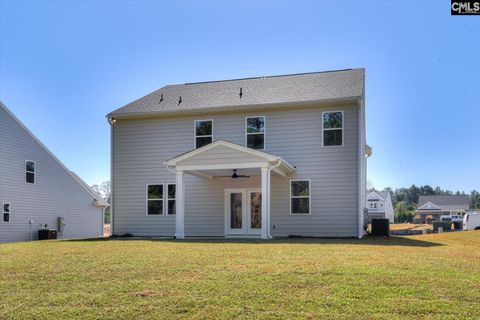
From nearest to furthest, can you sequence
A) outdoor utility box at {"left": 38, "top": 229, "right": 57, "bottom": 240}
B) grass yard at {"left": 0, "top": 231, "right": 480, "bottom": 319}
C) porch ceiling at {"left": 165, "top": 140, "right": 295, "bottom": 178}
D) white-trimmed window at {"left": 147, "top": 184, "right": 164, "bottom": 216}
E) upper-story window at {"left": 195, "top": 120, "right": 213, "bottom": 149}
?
grass yard at {"left": 0, "top": 231, "right": 480, "bottom": 319} < porch ceiling at {"left": 165, "top": 140, "right": 295, "bottom": 178} < upper-story window at {"left": 195, "top": 120, "right": 213, "bottom": 149} < white-trimmed window at {"left": 147, "top": 184, "right": 164, "bottom": 216} < outdoor utility box at {"left": 38, "top": 229, "right": 57, "bottom": 240}

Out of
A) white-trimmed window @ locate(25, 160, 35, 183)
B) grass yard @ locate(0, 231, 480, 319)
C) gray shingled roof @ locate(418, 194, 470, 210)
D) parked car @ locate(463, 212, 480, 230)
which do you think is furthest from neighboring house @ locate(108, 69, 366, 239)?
gray shingled roof @ locate(418, 194, 470, 210)

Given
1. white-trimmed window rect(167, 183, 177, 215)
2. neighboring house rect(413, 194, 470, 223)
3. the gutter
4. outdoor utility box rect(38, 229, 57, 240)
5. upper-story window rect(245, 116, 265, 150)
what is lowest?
neighboring house rect(413, 194, 470, 223)

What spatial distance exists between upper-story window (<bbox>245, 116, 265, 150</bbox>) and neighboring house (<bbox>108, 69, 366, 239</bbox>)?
1.5 inches

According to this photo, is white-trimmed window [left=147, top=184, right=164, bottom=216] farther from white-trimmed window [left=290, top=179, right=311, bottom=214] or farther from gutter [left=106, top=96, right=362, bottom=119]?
white-trimmed window [left=290, top=179, right=311, bottom=214]

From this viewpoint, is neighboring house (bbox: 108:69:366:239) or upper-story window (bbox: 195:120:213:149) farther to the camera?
upper-story window (bbox: 195:120:213:149)

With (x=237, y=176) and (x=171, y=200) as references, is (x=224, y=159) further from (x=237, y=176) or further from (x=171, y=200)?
(x=171, y=200)

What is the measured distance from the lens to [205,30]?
16047mm

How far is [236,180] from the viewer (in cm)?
1819

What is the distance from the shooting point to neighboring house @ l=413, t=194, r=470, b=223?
7106cm

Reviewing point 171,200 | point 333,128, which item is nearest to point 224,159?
point 171,200

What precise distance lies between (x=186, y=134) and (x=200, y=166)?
3.24 meters

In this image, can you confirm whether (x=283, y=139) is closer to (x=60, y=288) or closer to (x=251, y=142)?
(x=251, y=142)

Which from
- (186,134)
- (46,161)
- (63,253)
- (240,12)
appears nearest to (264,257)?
(63,253)

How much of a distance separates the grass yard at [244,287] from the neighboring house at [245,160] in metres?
7.20
